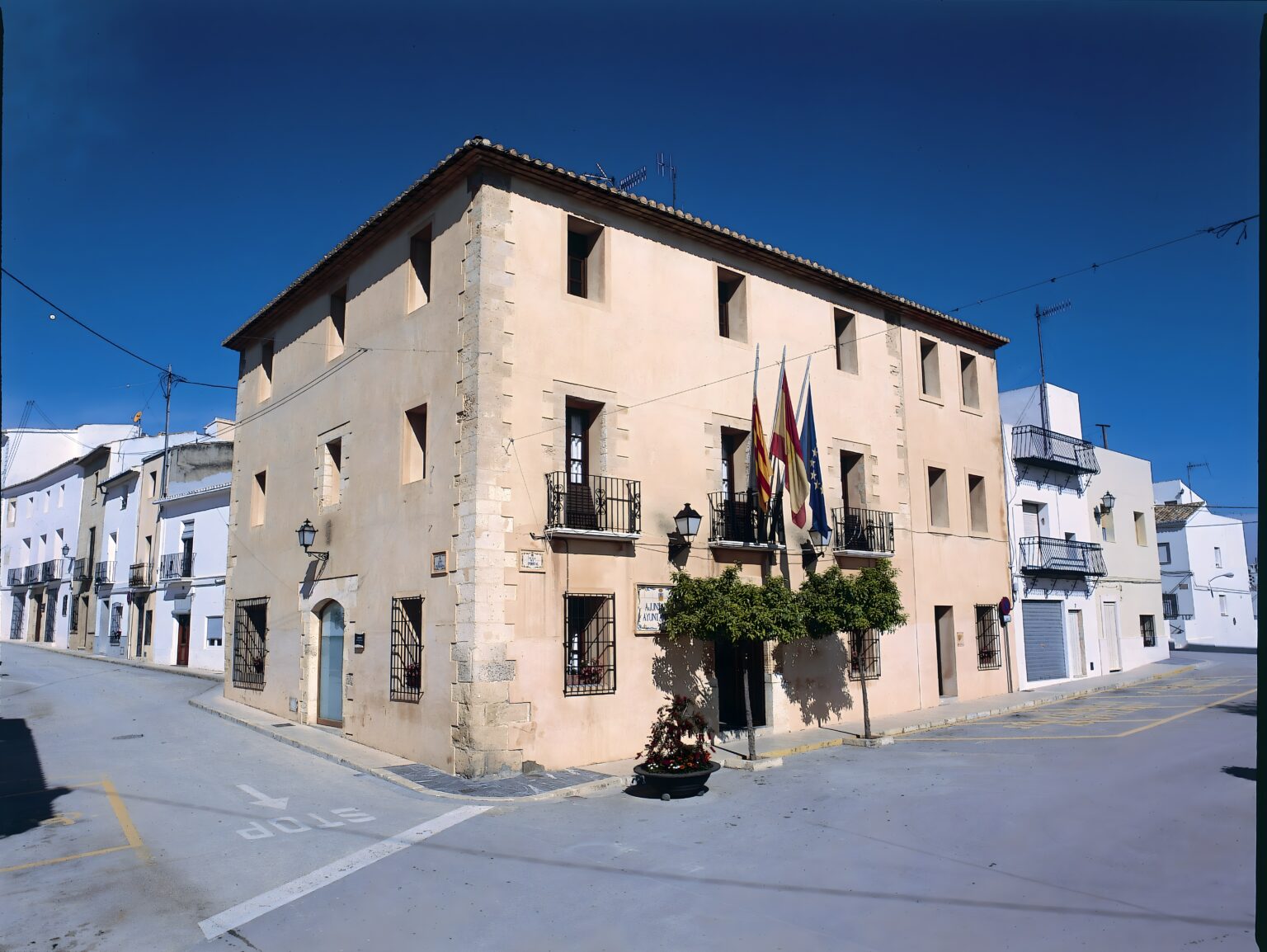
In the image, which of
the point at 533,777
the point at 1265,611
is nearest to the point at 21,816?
the point at 533,777

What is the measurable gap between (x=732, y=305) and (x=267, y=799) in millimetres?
11845

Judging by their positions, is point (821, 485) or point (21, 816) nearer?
point (21, 816)

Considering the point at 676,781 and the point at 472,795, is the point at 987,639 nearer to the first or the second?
the point at 676,781

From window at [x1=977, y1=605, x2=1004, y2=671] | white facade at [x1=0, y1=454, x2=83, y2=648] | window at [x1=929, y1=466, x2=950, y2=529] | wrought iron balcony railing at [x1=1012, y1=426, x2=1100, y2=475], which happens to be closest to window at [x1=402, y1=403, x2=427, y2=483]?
window at [x1=929, y1=466, x2=950, y2=529]

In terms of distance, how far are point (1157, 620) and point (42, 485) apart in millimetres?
50290

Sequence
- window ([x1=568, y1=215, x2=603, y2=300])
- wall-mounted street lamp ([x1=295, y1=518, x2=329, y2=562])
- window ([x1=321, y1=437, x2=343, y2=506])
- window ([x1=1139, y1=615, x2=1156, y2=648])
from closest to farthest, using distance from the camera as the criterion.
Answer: window ([x1=568, y1=215, x2=603, y2=300]) → wall-mounted street lamp ([x1=295, y1=518, x2=329, y2=562]) → window ([x1=321, y1=437, x2=343, y2=506]) → window ([x1=1139, y1=615, x2=1156, y2=648])

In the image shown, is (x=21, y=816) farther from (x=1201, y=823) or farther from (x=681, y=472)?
(x=1201, y=823)

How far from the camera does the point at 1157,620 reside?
3117 cm

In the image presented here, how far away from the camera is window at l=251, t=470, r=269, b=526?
2100 cm

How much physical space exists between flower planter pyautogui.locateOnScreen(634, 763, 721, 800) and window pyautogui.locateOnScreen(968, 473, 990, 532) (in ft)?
47.2

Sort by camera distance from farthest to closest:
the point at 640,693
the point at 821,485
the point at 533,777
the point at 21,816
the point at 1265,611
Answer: the point at 821,485
the point at 640,693
the point at 533,777
the point at 21,816
the point at 1265,611

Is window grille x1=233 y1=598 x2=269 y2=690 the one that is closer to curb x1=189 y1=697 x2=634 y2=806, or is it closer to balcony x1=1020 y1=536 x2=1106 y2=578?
curb x1=189 y1=697 x2=634 y2=806

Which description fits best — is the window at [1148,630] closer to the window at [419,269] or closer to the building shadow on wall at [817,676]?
the building shadow on wall at [817,676]

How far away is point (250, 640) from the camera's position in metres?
20.6
